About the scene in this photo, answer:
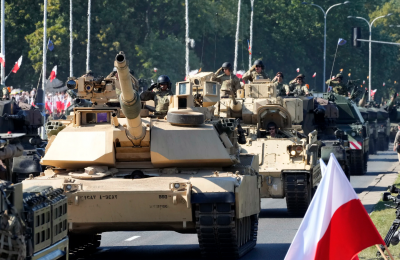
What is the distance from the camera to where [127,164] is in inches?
497

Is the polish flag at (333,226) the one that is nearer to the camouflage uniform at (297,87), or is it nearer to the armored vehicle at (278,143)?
the armored vehicle at (278,143)

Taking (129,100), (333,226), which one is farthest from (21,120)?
(333,226)

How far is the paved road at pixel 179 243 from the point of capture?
12844 mm

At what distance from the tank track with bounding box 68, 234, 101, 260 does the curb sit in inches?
224

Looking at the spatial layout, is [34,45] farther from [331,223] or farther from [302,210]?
[331,223]

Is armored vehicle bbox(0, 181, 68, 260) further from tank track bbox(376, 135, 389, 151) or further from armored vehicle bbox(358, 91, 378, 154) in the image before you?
tank track bbox(376, 135, 389, 151)

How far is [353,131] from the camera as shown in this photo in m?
28.9

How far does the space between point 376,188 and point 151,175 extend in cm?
1166

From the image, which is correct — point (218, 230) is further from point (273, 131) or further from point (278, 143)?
point (273, 131)

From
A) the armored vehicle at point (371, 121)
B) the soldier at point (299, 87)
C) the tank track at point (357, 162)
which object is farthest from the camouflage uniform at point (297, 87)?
the armored vehicle at point (371, 121)

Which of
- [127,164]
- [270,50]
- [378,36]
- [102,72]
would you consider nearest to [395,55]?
[378,36]

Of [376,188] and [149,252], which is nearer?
[149,252]

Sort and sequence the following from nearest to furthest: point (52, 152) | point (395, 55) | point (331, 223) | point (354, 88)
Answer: point (331, 223) < point (52, 152) < point (354, 88) < point (395, 55)

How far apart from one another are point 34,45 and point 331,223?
4314 centimetres
